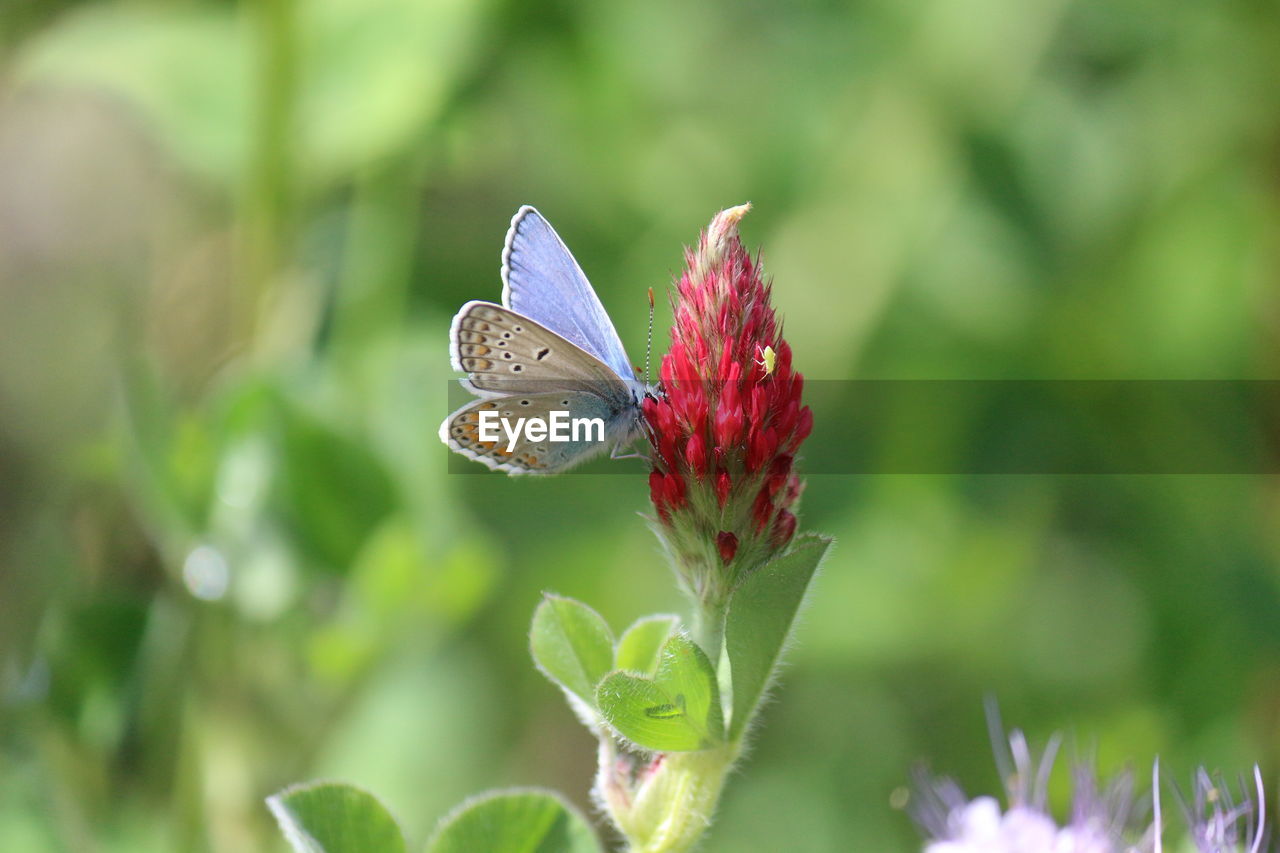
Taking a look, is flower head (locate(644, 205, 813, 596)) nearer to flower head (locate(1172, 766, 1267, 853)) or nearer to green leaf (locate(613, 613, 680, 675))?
green leaf (locate(613, 613, 680, 675))

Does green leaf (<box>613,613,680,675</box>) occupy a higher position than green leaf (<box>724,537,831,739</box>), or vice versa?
green leaf (<box>724,537,831,739</box>)

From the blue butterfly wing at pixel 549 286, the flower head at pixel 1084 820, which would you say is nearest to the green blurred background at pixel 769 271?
the flower head at pixel 1084 820

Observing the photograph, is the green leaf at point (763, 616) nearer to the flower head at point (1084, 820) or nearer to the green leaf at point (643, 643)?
the green leaf at point (643, 643)

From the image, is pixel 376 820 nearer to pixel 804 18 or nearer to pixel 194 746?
pixel 194 746

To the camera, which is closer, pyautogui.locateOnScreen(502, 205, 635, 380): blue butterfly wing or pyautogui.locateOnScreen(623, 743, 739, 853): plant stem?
pyautogui.locateOnScreen(623, 743, 739, 853): plant stem

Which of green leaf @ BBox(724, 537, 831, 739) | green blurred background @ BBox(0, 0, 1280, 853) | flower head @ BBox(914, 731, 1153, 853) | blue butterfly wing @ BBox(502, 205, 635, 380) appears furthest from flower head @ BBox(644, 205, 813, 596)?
green blurred background @ BBox(0, 0, 1280, 853)

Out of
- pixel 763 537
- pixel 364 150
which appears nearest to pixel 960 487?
pixel 364 150
